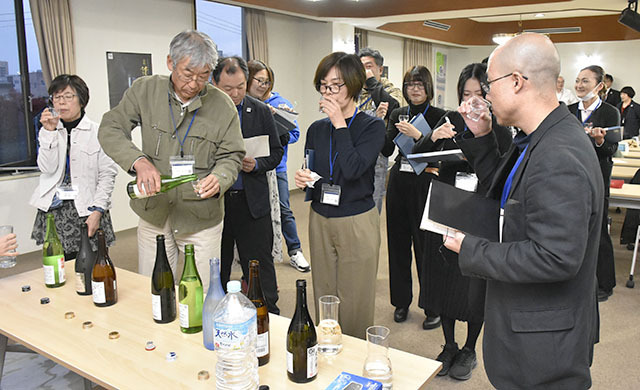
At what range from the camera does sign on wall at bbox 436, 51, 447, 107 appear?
484 inches

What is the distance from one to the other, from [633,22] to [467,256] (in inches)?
304

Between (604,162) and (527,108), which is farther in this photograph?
(604,162)

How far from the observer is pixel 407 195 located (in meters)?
3.12

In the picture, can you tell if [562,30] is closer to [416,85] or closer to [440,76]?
[440,76]

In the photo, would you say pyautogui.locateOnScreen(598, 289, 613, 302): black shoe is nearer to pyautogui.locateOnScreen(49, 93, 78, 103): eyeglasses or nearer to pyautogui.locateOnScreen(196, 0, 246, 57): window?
pyautogui.locateOnScreen(49, 93, 78, 103): eyeglasses

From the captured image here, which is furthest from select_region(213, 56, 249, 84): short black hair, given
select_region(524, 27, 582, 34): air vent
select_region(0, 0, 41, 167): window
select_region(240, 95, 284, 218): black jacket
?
select_region(524, 27, 582, 34): air vent

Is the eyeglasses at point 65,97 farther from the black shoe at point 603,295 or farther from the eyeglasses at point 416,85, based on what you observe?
the black shoe at point 603,295

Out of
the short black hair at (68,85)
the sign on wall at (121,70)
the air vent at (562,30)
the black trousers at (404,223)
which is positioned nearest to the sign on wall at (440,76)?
the air vent at (562,30)

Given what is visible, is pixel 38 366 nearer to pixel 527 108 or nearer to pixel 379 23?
pixel 527 108

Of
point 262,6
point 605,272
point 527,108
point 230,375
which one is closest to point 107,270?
point 230,375

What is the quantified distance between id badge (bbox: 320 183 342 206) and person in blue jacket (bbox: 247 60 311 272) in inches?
Result: 49.5

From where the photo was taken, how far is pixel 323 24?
780 centimetres

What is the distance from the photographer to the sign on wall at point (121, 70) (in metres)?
5.36

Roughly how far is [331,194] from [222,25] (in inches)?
207
